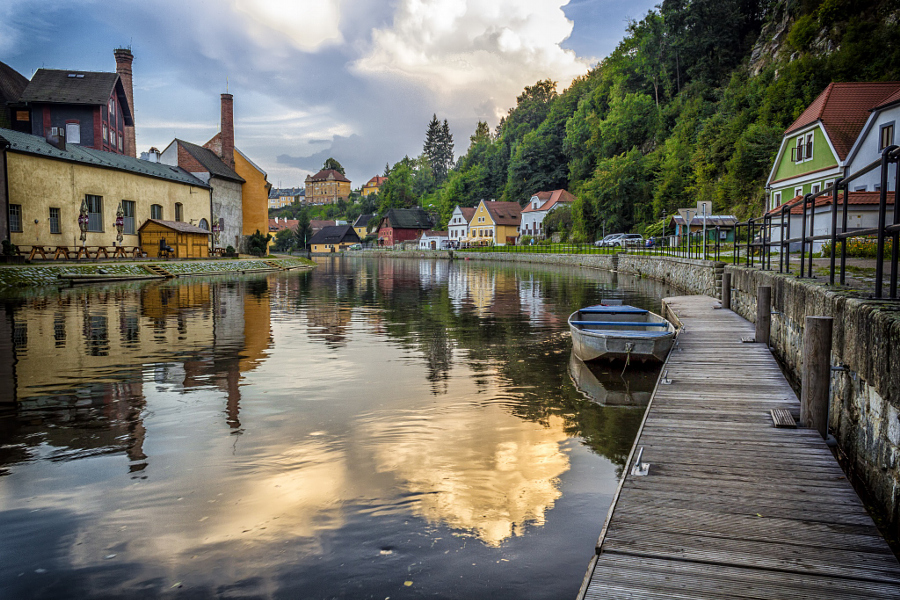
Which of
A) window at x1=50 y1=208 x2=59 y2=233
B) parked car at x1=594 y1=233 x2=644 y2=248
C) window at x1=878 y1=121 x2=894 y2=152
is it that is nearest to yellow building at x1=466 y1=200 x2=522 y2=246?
parked car at x1=594 y1=233 x2=644 y2=248

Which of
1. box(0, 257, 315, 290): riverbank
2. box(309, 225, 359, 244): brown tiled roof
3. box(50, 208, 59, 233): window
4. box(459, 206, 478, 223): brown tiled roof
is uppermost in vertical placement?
box(459, 206, 478, 223): brown tiled roof

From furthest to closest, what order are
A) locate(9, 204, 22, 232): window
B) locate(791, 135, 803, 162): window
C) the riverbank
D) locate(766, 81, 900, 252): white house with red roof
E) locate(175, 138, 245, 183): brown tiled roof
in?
locate(175, 138, 245, 183): brown tiled roof
locate(791, 135, 803, 162): window
locate(9, 204, 22, 232): window
locate(766, 81, 900, 252): white house with red roof
the riverbank

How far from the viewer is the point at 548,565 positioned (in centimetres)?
485

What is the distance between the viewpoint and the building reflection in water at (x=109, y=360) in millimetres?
7953

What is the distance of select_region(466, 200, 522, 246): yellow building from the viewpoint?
105812 mm

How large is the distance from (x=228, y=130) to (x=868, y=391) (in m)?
65.7

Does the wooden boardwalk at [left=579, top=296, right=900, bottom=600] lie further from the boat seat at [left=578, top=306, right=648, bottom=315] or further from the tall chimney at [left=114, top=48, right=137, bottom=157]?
the tall chimney at [left=114, top=48, right=137, bottom=157]

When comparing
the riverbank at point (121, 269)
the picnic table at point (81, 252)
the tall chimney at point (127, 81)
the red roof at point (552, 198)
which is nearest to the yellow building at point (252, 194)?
the tall chimney at point (127, 81)

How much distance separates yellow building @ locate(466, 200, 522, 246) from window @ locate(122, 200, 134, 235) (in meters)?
66.5

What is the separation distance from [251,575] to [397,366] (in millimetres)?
7801

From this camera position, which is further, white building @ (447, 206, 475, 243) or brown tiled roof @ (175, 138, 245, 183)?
white building @ (447, 206, 475, 243)

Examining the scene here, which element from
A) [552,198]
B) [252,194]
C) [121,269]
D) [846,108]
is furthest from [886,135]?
[552,198]

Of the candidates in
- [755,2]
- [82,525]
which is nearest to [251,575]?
[82,525]

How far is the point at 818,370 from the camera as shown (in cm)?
642
